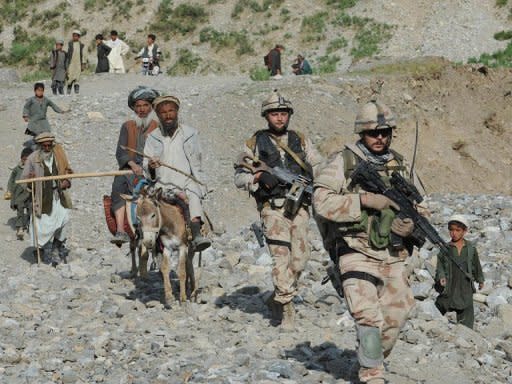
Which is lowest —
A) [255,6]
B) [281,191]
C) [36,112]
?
[281,191]

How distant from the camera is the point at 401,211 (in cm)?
621

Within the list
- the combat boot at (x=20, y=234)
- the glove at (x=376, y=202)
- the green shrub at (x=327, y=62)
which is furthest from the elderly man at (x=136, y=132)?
the green shrub at (x=327, y=62)

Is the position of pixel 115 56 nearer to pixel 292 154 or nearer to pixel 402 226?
pixel 292 154

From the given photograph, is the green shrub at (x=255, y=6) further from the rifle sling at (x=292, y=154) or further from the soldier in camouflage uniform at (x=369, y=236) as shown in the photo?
the soldier in camouflage uniform at (x=369, y=236)

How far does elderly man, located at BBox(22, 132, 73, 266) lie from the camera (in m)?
12.6

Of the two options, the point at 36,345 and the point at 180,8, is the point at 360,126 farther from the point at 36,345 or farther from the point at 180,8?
the point at 180,8

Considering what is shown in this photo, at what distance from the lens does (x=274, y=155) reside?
844cm

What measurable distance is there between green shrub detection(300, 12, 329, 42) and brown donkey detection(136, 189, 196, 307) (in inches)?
1293

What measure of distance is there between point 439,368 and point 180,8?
39.3 meters

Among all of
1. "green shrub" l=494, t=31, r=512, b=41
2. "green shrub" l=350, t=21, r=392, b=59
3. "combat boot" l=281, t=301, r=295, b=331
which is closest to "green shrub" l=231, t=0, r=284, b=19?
"green shrub" l=350, t=21, r=392, b=59

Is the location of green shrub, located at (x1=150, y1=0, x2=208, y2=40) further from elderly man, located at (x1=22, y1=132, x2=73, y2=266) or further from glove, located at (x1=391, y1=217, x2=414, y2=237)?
glove, located at (x1=391, y1=217, x2=414, y2=237)

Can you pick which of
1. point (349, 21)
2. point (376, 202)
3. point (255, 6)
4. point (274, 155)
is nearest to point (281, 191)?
point (274, 155)

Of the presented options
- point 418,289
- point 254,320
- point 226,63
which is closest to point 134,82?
point 226,63

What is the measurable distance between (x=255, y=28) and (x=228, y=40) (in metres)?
1.53
